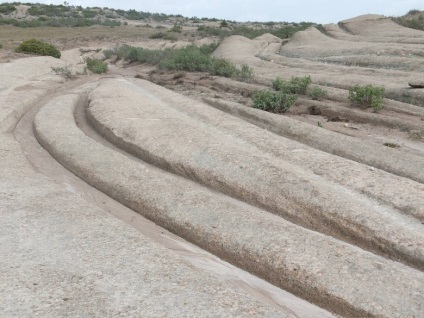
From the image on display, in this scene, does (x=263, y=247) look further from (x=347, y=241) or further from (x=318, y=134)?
A: (x=318, y=134)

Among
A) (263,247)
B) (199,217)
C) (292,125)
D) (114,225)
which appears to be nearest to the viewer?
(263,247)

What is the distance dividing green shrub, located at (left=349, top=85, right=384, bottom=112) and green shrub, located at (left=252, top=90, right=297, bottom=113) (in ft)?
8.75

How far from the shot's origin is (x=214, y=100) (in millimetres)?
22781

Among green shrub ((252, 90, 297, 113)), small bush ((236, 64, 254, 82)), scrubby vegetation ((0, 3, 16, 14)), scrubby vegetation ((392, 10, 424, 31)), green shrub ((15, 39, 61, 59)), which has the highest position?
scrubby vegetation ((392, 10, 424, 31))

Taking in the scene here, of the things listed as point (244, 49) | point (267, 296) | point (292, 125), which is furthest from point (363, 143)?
point (244, 49)

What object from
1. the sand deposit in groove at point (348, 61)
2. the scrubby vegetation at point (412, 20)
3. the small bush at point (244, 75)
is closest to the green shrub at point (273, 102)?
the sand deposit in groove at point (348, 61)

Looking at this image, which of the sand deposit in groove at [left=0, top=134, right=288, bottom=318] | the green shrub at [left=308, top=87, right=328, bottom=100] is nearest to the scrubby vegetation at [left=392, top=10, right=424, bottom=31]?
the green shrub at [left=308, top=87, right=328, bottom=100]

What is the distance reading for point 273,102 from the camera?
2139 cm

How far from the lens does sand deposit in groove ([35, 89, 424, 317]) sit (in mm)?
8086

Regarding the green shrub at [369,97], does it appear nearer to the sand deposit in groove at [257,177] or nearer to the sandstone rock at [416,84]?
the sandstone rock at [416,84]

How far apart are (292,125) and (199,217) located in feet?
26.0

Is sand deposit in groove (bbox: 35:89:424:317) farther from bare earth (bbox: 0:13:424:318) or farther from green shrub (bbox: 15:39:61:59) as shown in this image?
green shrub (bbox: 15:39:61:59)

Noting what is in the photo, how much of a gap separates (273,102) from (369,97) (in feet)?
13.0

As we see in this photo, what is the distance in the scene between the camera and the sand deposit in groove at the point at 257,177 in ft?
33.1
